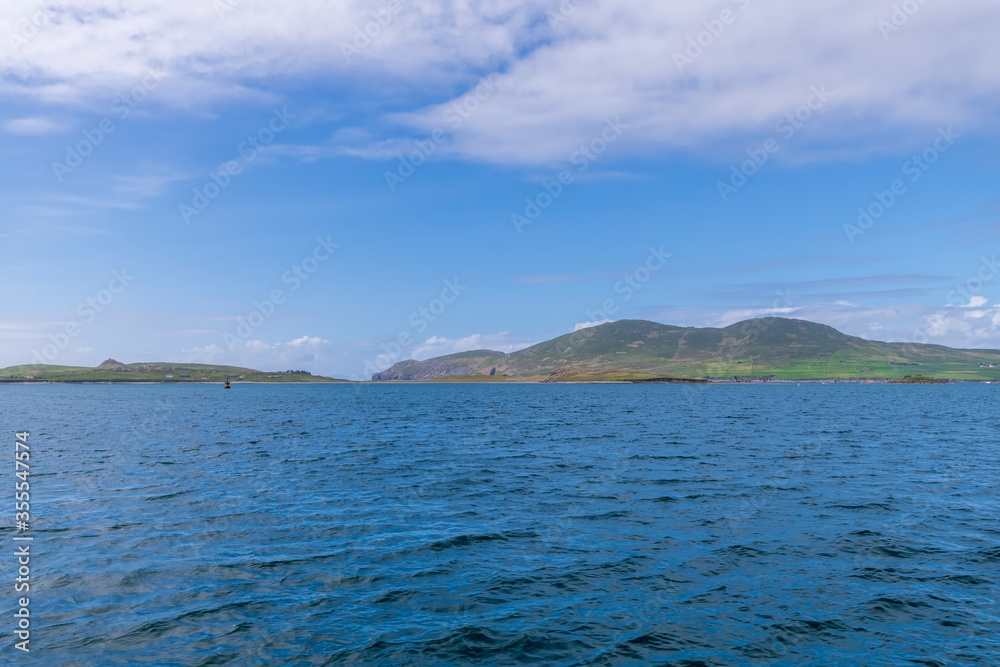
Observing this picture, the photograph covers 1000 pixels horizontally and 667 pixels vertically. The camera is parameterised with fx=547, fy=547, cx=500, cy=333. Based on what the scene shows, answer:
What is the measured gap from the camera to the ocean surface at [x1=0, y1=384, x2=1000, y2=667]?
17.2 m

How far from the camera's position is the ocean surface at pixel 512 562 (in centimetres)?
1720

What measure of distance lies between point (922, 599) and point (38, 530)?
4126 centimetres

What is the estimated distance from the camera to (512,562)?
80.4ft

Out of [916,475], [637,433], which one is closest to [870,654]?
[916,475]

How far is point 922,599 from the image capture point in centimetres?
2044

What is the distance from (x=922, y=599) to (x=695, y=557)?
8.20m

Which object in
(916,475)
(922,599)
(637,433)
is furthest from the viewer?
(637,433)

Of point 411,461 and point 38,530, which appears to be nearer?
point 38,530

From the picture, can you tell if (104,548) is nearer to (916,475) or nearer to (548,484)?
(548,484)

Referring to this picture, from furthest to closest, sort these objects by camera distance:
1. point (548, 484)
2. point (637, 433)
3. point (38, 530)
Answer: point (637, 433)
point (548, 484)
point (38, 530)

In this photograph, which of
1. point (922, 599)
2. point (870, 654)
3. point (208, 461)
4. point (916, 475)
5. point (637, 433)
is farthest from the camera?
point (637, 433)

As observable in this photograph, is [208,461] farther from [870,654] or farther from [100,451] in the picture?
[870,654]

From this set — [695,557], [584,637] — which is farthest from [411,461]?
[584,637]

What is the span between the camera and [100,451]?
59.7 meters
